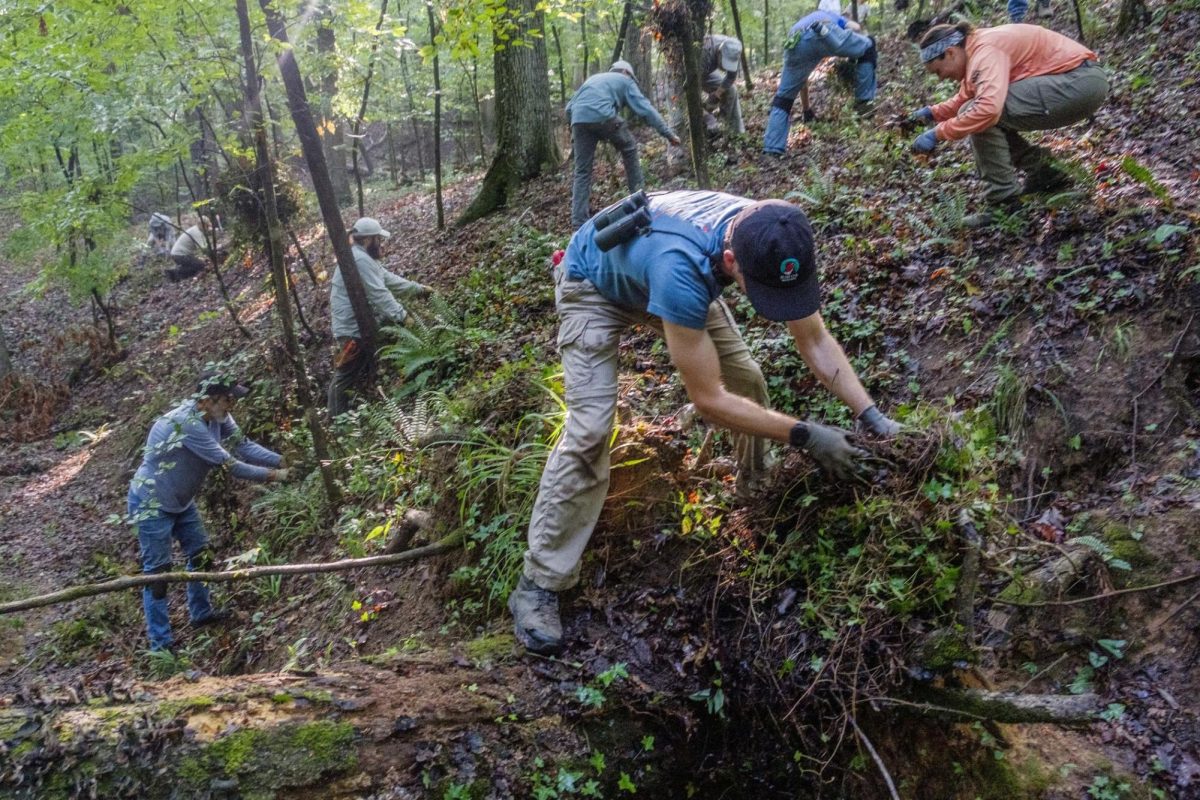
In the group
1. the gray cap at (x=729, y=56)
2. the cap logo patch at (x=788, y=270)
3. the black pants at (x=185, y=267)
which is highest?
the gray cap at (x=729, y=56)

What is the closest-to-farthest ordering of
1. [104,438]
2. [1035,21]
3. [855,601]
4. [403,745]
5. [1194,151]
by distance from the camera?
[403,745]
[855,601]
[1194,151]
[1035,21]
[104,438]

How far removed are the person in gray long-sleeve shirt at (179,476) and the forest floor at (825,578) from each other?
0.36 metres

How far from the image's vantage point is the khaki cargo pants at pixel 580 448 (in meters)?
3.82

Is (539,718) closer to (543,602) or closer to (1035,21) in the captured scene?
(543,602)

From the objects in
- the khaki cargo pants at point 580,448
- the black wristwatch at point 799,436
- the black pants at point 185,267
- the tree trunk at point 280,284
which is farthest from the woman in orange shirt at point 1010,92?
the black pants at point 185,267

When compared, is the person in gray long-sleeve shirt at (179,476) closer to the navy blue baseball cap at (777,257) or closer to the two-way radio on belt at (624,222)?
the two-way radio on belt at (624,222)

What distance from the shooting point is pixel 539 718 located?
3389 mm

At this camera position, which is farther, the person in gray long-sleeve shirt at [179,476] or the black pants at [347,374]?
the black pants at [347,374]

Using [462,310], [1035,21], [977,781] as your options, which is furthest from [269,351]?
[1035,21]

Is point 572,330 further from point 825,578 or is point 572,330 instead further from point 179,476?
point 179,476

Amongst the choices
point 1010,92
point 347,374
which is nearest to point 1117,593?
point 1010,92

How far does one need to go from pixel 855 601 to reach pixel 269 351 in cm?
985

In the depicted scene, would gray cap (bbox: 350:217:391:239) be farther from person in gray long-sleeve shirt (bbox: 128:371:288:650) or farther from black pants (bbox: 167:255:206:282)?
black pants (bbox: 167:255:206:282)

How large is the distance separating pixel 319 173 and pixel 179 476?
3850 mm
